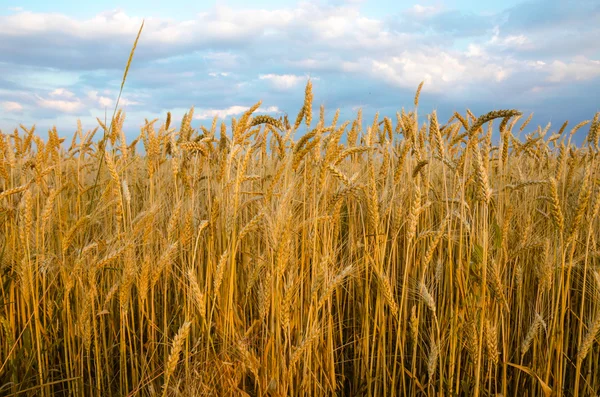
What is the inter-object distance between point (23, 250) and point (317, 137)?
1368 millimetres

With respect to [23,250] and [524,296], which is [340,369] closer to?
[524,296]

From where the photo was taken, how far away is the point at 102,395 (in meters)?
2.20

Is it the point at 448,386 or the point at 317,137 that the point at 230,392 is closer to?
the point at 448,386

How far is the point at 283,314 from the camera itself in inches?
71.2

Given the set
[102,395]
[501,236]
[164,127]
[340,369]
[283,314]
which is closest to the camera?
[283,314]

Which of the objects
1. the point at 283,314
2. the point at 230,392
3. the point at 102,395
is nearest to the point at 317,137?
the point at 283,314

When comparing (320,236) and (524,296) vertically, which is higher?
(320,236)

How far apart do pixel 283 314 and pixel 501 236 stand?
1008 mm

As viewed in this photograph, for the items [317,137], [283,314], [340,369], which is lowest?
[340,369]

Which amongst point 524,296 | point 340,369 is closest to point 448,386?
point 340,369

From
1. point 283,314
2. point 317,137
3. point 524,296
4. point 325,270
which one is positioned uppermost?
point 317,137

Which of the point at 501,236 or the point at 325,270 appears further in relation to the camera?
the point at 501,236

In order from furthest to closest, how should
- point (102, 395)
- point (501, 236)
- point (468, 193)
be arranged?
point (468, 193) → point (102, 395) → point (501, 236)

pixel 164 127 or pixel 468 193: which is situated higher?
pixel 164 127
